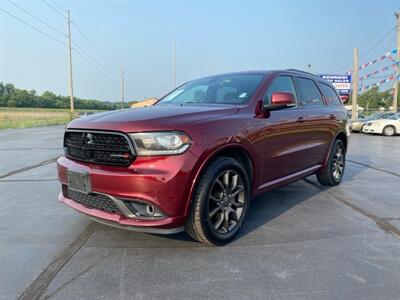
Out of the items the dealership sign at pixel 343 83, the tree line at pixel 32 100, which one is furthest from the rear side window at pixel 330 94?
the tree line at pixel 32 100

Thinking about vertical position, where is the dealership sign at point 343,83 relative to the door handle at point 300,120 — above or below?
above

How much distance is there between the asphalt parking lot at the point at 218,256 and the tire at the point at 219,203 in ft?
0.54

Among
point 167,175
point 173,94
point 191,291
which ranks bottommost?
point 191,291

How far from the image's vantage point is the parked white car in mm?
19453

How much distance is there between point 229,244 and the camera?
3.33m

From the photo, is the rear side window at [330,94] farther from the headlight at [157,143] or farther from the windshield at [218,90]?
the headlight at [157,143]

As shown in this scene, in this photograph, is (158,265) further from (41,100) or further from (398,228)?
(41,100)

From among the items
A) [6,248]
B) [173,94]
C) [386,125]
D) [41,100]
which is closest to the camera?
[6,248]

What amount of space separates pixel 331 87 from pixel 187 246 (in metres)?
4.19

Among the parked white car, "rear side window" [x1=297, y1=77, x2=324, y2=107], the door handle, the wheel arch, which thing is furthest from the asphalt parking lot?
the parked white car

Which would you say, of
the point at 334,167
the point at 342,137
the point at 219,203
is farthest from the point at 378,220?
the point at 342,137

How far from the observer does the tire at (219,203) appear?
2.99 m

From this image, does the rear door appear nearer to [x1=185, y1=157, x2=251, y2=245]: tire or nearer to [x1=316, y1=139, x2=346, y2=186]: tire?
[x1=316, y1=139, x2=346, y2=186]: tire

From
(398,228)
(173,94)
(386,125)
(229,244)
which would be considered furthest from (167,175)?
(386,125)
